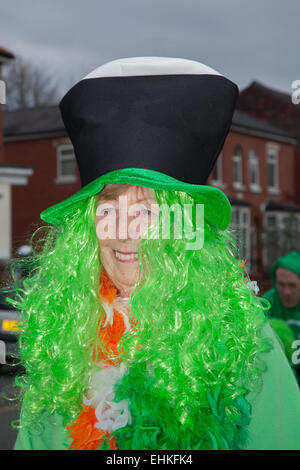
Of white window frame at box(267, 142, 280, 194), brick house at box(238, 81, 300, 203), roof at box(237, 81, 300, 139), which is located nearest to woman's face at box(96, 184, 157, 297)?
white window frame at box(267, 142, 280, 194)

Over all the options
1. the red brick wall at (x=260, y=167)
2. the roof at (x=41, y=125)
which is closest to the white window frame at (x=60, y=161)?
the roof at (x=41, y=125)

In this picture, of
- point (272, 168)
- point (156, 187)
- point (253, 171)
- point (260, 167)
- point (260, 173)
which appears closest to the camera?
point (156, 187)

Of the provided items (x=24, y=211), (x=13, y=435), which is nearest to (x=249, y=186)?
(x=24, y=211)

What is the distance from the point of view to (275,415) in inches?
63.7

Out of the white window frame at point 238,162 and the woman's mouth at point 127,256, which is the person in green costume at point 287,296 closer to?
the woman's mouth at point 127,256

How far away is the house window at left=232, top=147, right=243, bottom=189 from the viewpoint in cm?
2528

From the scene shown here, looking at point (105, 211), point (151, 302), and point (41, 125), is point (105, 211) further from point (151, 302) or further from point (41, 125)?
point (41, 125)

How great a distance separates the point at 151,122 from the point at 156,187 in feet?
0.60

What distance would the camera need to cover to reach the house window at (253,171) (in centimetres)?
2622

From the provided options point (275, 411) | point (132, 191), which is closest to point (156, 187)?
point (132, 191)

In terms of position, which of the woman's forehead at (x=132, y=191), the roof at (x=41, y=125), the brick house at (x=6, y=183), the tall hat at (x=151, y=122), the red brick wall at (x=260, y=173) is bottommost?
the woman's forehead at (x=132, y=191)

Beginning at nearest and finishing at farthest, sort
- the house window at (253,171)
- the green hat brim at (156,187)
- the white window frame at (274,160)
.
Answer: the green hat brim at (156,187)
the house window at (253,171)
the white window frame at (274,160)

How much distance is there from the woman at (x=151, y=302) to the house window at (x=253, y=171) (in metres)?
24.7
